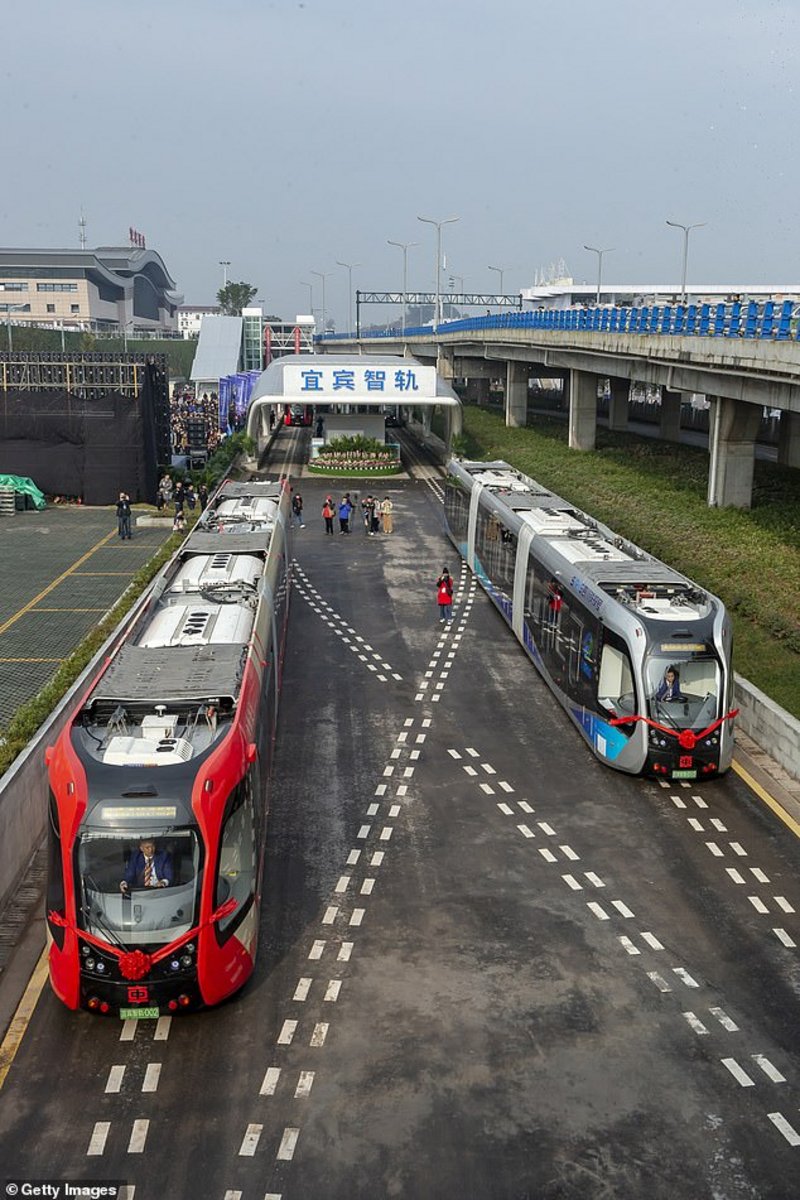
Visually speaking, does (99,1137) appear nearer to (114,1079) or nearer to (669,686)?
(114,1079)

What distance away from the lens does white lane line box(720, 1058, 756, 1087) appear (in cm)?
1183

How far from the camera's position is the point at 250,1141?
10906 millimetres

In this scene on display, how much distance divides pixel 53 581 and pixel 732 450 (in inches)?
962

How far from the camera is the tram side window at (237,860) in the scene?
12500 mm

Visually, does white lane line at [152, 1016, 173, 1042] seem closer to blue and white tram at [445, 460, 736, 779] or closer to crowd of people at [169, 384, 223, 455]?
blue and white tram at [445, 460, 736, 779]

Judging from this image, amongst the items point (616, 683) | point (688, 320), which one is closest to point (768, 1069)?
point (616, 683)

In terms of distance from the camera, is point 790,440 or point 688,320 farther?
point 790,440

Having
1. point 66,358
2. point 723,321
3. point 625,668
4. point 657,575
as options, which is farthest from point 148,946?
point 66,358

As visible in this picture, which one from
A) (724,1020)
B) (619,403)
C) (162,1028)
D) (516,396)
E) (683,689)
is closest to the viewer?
(162,1028)

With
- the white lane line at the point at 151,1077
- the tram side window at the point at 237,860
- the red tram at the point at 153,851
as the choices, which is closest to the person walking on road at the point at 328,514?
the red tram at the point at 153,851

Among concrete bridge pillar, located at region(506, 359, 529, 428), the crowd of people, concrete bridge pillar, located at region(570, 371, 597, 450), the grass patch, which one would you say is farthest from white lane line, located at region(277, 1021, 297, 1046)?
concrete bridge pillar, located at region(506, 359, 529, 428)

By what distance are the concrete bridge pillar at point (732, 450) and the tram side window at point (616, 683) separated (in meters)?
22.0

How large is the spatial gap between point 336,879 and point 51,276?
→ 193416 millimetres

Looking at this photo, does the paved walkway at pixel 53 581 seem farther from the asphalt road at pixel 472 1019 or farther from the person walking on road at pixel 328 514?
the asphalt road at pixel 472 1019
